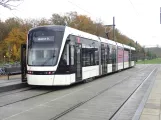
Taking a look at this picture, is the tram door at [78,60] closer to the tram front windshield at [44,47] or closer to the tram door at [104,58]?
the tram front windshield at [44,47]

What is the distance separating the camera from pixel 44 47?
16531 millimetres

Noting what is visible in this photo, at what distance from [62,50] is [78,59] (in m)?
2.39

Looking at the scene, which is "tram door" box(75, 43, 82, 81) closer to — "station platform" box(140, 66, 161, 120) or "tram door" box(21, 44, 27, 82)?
"tram door" box(21, 44, 27, 82)

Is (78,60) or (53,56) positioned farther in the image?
(78,60)

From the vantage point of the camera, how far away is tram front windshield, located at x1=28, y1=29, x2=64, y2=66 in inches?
641

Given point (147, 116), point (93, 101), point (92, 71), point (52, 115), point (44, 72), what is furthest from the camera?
point (92, 71)

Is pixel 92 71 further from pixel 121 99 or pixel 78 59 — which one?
pixel 121 99

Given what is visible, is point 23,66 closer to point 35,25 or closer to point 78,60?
point 78,60

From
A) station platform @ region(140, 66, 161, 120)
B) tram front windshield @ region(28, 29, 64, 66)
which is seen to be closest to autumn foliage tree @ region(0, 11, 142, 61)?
tram front windshield @ region(28, 29, 64, 66)

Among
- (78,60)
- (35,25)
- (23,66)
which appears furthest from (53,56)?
(35,25)

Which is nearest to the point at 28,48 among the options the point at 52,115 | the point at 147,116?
the point at 52,115

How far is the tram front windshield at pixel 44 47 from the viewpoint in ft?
53.4

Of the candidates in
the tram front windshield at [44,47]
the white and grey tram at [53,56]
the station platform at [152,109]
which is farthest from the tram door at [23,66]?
the station platform at [152,109]

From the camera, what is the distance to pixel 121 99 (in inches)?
518
